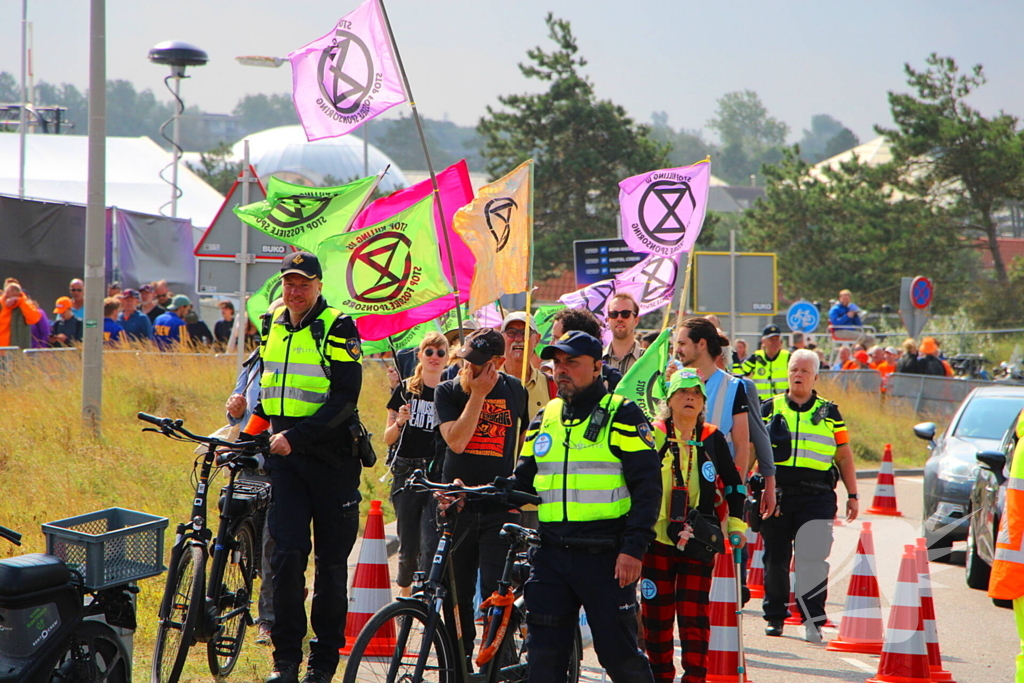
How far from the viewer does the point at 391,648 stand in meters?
5.29

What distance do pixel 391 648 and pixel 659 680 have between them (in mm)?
1573

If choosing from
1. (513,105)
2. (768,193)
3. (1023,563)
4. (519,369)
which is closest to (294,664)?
(519,369)

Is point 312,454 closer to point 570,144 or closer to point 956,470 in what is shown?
point 956,470

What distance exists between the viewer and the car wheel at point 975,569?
35.0ft

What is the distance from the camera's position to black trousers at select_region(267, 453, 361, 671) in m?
6.30

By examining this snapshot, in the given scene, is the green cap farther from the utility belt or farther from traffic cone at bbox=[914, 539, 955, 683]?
traffic cone at bbox=[914, 539, 955, 683]

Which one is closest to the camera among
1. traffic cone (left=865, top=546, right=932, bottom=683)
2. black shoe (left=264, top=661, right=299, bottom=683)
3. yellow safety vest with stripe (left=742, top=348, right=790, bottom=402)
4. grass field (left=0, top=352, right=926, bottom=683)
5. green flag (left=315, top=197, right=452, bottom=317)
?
black shoe (left=264, top=661, right=299, bottom=683)

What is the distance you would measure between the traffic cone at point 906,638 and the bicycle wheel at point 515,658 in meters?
2.17

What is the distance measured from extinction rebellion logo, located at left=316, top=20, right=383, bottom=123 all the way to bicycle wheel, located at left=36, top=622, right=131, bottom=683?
19.3ft

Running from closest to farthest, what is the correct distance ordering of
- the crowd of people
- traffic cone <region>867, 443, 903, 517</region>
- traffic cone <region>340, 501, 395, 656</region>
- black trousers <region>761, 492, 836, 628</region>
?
traffic cone <region>340, 501, 395, 656</region>
black trousers <region>761, 492, 836, 628</region>
traffic cone <region>867, 443, 903, 517</region>
the crowd of people

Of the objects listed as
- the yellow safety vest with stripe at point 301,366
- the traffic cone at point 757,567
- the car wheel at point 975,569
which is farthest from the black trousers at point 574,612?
the car wheel at point 975,569

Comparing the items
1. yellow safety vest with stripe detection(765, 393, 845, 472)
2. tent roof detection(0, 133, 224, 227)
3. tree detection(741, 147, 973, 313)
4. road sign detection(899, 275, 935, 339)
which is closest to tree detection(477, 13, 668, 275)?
tree detection(741, 147, 973, 313)

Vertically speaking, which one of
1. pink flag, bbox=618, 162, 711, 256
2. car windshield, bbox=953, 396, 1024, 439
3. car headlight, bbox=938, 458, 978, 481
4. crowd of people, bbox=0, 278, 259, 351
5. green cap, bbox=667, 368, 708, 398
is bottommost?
car headlight, bbox=938, 458, 978, 481

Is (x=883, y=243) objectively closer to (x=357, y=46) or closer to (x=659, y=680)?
(x=357, y=46)
